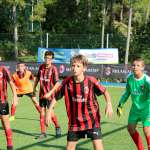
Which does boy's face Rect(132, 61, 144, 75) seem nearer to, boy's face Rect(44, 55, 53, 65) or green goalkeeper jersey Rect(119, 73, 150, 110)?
green goalkeeper jersey Rect(119, 73, 150, 110)

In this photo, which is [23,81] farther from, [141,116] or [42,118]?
[141,116]

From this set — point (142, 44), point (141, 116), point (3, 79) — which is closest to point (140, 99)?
point (141, 116)

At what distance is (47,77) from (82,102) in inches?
146

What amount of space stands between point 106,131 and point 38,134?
155 cm

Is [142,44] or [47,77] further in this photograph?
[142,44]

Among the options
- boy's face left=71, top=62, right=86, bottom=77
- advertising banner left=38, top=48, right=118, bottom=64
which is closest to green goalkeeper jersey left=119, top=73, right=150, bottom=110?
boy's face left=71, top=62, right=86, bottom=77

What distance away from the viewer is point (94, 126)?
7.24 m

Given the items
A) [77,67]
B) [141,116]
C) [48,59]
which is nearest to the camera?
[77,67]

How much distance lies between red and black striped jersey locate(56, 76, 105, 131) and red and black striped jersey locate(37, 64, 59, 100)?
3.40m

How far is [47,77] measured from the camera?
10.9 m

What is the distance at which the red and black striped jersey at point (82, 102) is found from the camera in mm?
7207

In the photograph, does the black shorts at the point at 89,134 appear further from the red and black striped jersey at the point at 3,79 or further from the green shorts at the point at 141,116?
the red and black striped jersey at the point at 3,79

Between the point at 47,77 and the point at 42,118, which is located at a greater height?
the point at 47,77

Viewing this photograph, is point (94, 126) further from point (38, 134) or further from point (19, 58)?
point (19, 58)
